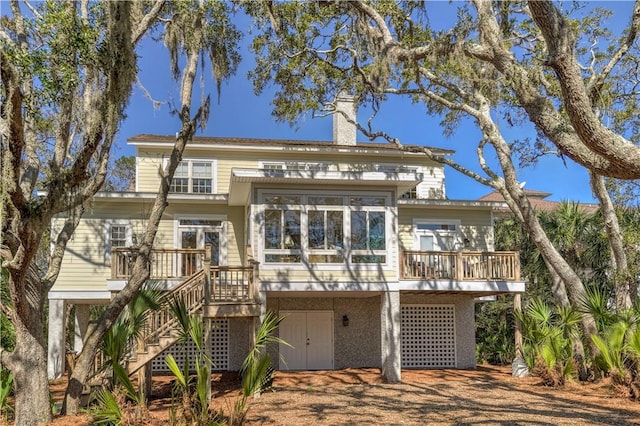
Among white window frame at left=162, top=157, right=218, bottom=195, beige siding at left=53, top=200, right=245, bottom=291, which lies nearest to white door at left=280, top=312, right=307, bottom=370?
beige siding at left=53, top=200, right=245, bottom=291

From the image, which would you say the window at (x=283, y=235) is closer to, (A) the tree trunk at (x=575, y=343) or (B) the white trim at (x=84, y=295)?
(B) the white trim at (x=84, y=295)

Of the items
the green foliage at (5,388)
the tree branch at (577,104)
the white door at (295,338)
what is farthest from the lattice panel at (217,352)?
the tree branch at (577,104)

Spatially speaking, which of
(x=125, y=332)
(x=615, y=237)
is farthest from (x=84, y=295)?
(x=615, y=237)

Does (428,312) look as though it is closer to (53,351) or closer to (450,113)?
(450,113)

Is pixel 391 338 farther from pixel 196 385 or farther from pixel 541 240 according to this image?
pixel 196 385

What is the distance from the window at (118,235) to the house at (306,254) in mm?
30

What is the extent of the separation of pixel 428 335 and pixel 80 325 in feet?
37.4

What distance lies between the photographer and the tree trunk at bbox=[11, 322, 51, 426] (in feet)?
30.8

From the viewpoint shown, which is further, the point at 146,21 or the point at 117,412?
the point at 146,21

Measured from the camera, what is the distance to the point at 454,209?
19141mm

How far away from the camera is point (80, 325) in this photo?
18797mm

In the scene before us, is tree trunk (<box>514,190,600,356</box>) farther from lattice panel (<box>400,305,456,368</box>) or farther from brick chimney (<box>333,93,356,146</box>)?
brick chimney (<box>333,93,356,146</box>)

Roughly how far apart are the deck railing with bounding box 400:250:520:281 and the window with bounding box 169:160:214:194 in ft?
22.9

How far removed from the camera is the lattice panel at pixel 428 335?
742 inches
